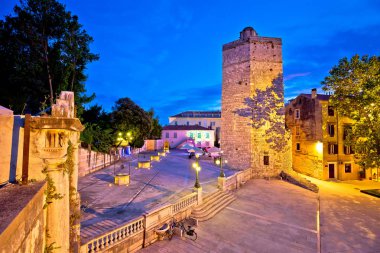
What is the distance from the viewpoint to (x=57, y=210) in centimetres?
432

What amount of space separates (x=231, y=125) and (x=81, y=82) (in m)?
16.7

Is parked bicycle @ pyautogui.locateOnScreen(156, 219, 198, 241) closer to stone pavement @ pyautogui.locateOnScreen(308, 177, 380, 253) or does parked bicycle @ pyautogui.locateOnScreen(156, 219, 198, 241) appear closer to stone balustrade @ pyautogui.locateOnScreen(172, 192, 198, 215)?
stone balustrade @ pyautogui.locateOnScreen(172, 192, 198, 215)

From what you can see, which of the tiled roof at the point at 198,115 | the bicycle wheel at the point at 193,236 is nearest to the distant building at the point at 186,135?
the tiled roof at the point at 198,115

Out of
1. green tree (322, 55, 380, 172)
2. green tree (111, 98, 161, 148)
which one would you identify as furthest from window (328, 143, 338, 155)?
green tree (111, 98, 161, 148)

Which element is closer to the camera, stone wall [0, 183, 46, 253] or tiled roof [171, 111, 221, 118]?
stone wall [0, 183, 46, 253]

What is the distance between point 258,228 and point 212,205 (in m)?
3.11

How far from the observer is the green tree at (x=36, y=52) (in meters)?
15.8

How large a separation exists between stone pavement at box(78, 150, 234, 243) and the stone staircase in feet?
2.36

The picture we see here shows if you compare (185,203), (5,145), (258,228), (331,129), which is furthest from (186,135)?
(5,145)

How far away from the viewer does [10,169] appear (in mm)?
3926

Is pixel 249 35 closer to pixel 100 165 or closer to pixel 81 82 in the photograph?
pixel 81 82

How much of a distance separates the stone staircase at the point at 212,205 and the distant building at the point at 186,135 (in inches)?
1273

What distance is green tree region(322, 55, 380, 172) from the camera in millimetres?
16828

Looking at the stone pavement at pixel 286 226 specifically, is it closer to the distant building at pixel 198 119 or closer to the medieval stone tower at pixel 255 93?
the medieval stone tower at pixel 255 93
